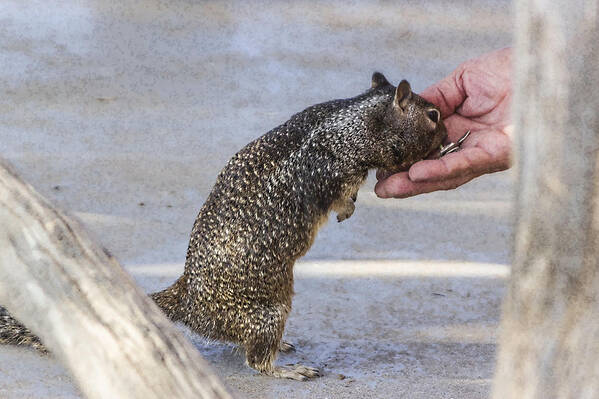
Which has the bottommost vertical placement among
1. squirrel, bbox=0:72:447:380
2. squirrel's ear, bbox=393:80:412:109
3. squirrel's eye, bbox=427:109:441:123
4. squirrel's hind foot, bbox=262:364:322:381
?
squirrel's hind foot, bbox=262:364:322:381

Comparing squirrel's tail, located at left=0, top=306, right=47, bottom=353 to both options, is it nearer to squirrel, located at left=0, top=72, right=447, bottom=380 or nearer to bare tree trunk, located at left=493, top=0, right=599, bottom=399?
squirrel, located at left=0, top=72, right=447, bottom=380

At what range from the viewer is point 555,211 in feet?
4.79

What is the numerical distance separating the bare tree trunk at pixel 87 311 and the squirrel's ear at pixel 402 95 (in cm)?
198

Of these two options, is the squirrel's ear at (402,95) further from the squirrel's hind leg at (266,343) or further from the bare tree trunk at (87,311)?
the bare tree trunk at (87,311)

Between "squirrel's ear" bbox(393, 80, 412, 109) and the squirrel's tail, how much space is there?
164cm

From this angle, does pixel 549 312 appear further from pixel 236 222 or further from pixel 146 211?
pixel 146 211

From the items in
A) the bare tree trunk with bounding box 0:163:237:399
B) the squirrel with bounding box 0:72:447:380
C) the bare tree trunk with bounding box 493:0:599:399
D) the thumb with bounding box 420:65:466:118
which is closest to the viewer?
the bare tree trunk with bounding box 493:0:599:399

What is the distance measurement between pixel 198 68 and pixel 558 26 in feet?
18.8

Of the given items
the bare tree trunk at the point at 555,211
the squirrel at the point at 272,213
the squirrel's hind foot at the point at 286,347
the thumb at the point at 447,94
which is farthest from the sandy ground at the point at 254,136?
the bare tree trunk at the point at 555,211

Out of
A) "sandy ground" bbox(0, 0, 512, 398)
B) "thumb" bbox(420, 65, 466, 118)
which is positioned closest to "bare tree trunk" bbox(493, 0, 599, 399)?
"sandy ground" bbox(0, 0, 512, 398)

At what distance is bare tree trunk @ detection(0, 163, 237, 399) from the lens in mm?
1626

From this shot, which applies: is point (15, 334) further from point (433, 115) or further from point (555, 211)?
point (555, 211)

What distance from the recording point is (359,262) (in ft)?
15.4

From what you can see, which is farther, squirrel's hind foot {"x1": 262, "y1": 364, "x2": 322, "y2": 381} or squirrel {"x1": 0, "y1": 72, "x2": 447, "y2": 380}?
squirrel's hind foot {"x1": 262, "y1": 364, "x2": 322, "y2": 381}
